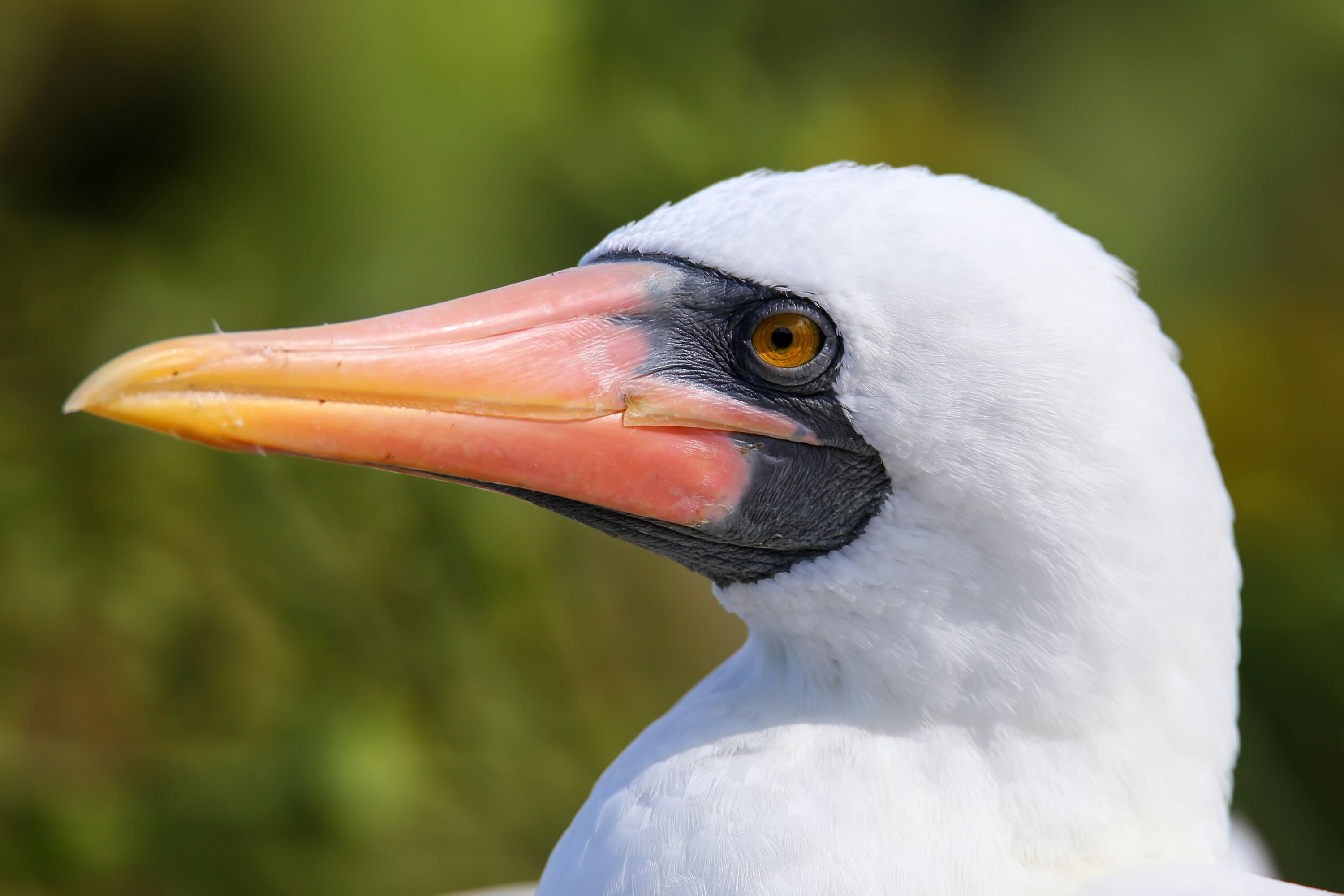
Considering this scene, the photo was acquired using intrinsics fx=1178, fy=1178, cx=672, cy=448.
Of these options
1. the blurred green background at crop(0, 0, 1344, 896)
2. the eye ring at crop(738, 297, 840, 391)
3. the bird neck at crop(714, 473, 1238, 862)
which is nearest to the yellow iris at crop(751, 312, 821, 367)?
the eye ring at crop(738, 297, 840, 391)


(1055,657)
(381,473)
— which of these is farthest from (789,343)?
(381,473)

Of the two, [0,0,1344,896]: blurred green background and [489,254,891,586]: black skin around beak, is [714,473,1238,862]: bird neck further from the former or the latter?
[0,0,1344,896]: blurred green background

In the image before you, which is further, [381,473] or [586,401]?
[381,473]

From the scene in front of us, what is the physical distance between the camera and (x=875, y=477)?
1389 millimetres

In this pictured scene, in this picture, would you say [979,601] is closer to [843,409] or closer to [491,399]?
[843,409]

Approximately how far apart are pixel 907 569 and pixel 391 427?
61cm

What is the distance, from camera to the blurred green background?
3.28 metres

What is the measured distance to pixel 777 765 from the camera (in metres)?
1.38

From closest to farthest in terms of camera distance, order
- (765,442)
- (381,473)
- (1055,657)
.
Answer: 1. (1055,657)
2. (765,442)
3. (381,473)

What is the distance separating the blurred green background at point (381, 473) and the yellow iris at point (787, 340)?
2169mm

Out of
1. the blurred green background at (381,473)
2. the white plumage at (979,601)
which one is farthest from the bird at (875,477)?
the blurred green background at (381,473)

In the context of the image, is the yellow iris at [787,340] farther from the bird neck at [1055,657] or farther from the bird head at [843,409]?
the bird neck at [1055,657]

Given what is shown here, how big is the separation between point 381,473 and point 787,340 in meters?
2.32

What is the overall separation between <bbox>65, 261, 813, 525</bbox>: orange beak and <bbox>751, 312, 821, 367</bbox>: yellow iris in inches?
2.7
